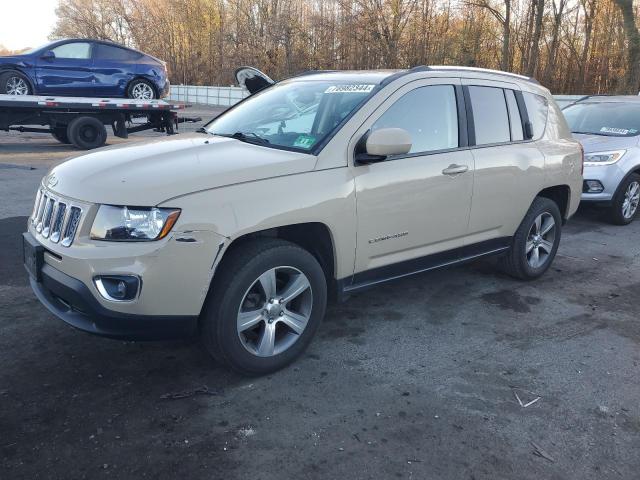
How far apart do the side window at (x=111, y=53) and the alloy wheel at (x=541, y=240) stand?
449 inches

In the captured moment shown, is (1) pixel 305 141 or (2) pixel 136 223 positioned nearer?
(2) pixel 136 223

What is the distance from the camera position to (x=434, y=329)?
13.5 ft

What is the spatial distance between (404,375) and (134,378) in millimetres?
1616

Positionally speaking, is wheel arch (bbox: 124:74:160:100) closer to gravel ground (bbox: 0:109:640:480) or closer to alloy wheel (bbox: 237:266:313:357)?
gravel ground (bbox: 0:109:640:480)

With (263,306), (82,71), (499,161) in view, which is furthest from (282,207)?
(82,71)

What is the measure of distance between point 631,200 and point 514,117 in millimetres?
4163

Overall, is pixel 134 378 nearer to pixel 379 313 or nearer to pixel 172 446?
pixel 172 446

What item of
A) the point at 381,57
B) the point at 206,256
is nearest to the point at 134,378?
the point at 206,256

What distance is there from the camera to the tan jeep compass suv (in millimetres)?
2838

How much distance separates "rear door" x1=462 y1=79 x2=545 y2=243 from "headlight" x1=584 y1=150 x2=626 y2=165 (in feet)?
11.1

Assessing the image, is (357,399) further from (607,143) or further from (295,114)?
(607,143)

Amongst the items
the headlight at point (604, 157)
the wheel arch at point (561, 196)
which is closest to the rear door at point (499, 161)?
the wheel arch at point (561, 196)

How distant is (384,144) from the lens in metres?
3.42

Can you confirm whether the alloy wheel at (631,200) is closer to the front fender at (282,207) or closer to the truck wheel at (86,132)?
the front fender at (282,207)
